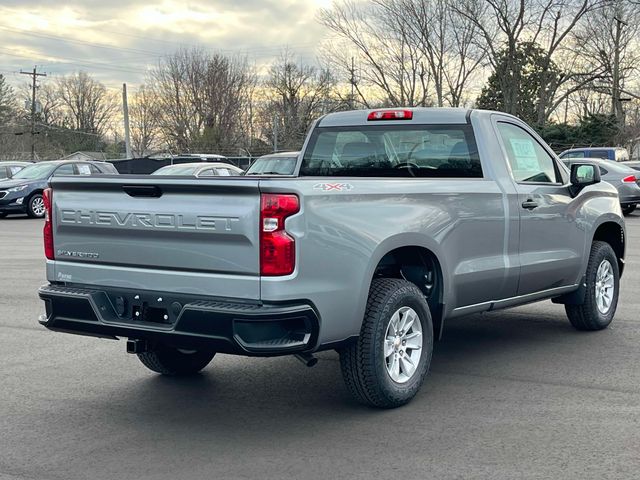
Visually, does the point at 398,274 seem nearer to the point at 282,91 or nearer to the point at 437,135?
the point at 437,135

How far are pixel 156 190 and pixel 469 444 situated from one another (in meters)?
2.22

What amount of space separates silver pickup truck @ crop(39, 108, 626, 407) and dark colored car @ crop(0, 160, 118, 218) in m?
18.7

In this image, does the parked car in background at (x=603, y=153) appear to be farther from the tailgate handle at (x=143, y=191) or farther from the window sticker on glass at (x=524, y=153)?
the tailgate handle at (x=143, y=191)

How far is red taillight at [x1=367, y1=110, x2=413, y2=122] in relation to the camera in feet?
22.4

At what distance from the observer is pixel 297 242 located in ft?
15.0

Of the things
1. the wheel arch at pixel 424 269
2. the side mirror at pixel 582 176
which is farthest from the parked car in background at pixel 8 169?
the wheel arch at pixel 424 269

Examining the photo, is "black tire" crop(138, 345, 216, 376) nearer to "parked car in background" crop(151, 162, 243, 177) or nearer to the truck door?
the truck door

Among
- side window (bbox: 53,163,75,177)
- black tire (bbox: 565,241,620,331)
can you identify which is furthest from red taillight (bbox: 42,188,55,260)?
side window (bbox: 53,163,75,177)

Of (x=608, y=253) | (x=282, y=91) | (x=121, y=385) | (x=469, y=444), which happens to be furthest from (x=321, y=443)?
(x=282, y=91)

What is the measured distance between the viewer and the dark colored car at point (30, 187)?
24225 millimetres

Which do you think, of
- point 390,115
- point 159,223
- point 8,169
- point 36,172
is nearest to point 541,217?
point 390,115

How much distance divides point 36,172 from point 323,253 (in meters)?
22.3

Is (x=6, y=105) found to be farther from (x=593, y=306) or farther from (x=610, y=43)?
(x=593, y=306)

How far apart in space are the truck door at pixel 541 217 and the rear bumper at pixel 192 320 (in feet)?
8.61
